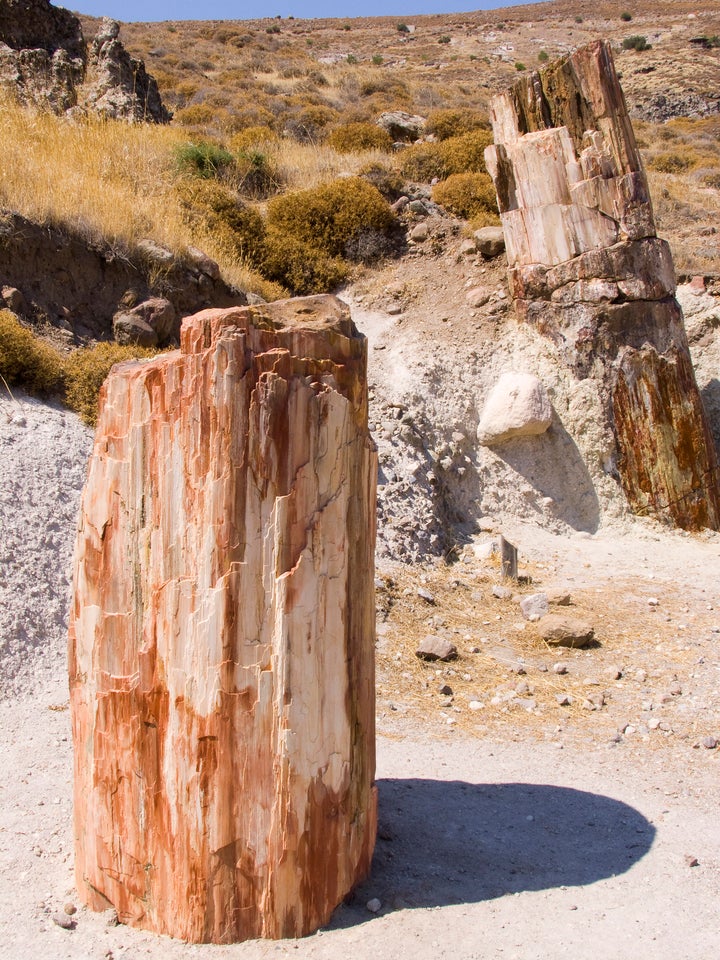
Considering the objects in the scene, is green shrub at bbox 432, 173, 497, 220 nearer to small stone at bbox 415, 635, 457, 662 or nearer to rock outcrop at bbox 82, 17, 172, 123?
rock outcrop at bbox 82, 17, 172, 123

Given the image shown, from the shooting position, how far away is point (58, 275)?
8.34 meters

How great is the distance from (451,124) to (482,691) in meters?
13.7

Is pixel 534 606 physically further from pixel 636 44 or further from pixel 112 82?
pixel 636 44

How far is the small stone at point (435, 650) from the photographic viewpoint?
19.4 feet

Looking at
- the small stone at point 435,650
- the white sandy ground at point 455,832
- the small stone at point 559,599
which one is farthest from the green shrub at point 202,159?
the small stone at point 435,650

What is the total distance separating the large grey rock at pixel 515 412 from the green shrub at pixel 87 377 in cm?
392

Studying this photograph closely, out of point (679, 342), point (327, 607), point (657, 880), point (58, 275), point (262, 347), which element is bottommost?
point (657, 880)

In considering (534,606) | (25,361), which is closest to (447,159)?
(25,361)

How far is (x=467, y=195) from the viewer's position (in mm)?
12727

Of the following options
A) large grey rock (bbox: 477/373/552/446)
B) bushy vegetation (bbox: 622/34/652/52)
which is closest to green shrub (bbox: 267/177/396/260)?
large grey rock (bbox: 477/373/552/446)

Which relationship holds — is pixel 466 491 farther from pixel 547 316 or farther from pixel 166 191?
pixel 166 191

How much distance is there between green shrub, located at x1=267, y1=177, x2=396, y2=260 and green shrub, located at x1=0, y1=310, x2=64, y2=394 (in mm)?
5496

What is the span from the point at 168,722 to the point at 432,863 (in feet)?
4.23

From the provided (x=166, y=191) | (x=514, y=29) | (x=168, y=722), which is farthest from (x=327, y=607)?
(x=514, y=29)
